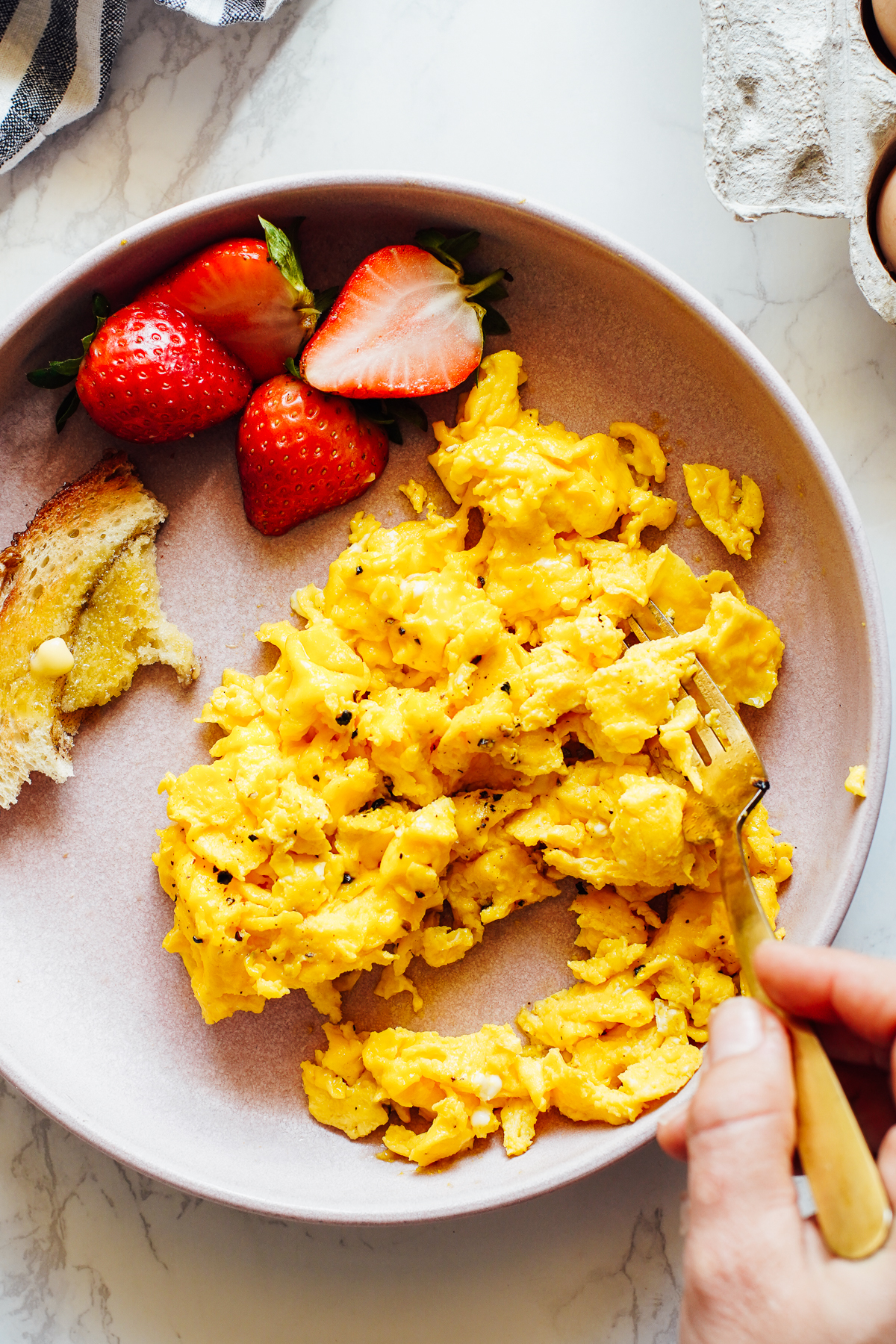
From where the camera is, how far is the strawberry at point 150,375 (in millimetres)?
1695

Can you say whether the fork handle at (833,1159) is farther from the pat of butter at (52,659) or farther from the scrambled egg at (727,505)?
the pat of butter at (52,659)

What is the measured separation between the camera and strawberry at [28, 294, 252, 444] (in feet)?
5.56

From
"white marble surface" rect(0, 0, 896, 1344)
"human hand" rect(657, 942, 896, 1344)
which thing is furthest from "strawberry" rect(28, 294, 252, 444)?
"human hand" rect(657, 942, 896, 1344)

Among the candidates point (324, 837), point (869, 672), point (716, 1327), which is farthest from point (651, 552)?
point (716, 1327)

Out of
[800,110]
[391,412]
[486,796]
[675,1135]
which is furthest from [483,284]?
[675,1135]

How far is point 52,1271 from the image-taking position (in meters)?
1.92

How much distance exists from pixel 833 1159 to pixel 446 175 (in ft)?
5.71

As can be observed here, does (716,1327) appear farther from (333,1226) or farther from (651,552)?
(651,552)

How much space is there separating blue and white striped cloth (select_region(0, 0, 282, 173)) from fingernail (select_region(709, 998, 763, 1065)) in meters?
1.92

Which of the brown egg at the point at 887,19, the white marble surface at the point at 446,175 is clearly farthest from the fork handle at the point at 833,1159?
the brown egg at the point at 887,19

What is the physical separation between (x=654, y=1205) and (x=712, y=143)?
6.38 feet

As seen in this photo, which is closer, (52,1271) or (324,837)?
(324,837)

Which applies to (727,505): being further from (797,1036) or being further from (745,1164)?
(745,1164)

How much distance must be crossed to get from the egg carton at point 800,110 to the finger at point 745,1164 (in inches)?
50.6
